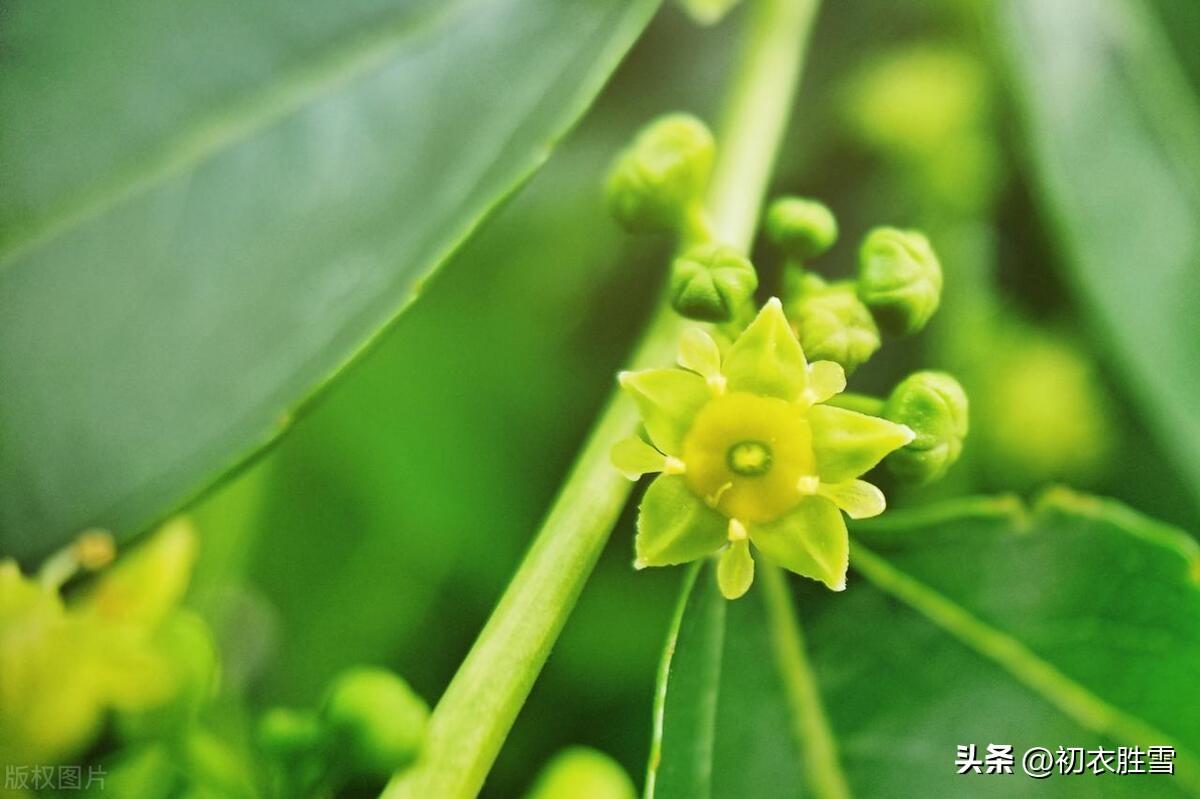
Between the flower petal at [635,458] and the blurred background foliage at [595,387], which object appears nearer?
the flower petal at [635,458]

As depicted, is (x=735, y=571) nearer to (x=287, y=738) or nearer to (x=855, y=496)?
(x=855, y=496)

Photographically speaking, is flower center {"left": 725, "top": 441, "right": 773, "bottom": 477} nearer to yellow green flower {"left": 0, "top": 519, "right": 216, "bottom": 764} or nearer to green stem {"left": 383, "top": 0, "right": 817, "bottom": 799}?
green stem {"left": 383, "top": 0, "right": 817, "bottom": 799}

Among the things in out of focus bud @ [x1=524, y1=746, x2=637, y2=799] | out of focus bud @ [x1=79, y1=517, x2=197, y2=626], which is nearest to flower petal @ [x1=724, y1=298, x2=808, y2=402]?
out of focus bud @ [x1=524, y1=746, x2=637, y2=799]

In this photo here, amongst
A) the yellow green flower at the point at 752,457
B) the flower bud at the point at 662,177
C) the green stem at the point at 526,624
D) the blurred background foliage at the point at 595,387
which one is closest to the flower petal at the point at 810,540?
the yellow green flower at the point at 752,457

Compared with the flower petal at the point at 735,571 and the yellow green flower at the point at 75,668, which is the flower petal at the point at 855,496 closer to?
the flower petal at the point at 735,571

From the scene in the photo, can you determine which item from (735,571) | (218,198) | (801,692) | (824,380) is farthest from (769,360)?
(218,198)
